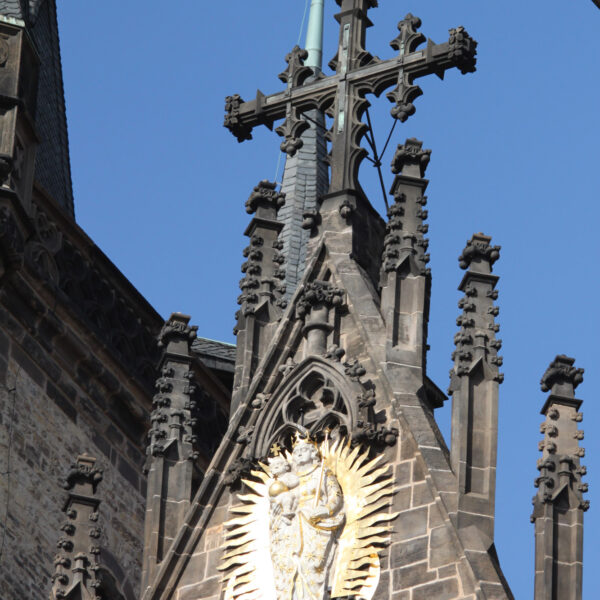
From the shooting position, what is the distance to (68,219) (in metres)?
36.6

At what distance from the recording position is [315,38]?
42719 mm

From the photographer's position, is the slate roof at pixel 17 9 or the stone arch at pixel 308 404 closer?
the stone arch at pixel 308 404

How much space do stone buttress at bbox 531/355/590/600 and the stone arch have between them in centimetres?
158

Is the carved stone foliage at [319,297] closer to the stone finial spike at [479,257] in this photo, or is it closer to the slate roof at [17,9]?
the stone finial spike at [479,257]

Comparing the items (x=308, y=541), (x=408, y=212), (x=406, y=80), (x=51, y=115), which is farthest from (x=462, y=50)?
(x=51, y=115)

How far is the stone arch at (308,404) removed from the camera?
3172cm

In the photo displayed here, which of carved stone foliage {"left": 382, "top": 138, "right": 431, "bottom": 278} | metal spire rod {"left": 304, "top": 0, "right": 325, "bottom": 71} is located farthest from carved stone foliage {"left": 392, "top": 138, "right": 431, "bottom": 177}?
metal spire rod {"left": 304, "top": 0, "right": 325, "bottom": 71}

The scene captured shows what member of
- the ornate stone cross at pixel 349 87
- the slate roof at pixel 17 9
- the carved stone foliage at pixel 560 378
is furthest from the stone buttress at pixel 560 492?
the slate roof at pixel 17 9

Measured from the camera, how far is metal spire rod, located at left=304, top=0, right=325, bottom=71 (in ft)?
139

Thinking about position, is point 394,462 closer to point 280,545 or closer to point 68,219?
point 280,545

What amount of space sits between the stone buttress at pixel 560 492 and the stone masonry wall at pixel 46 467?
5.27 metres

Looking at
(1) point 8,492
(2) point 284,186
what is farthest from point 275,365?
(2) point 284,186

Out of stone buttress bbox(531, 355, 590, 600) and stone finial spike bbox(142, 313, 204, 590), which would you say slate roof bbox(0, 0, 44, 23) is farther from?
stone buttress bbox(531, 355, 590, 600)

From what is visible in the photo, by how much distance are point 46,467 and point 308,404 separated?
3.91 metres
